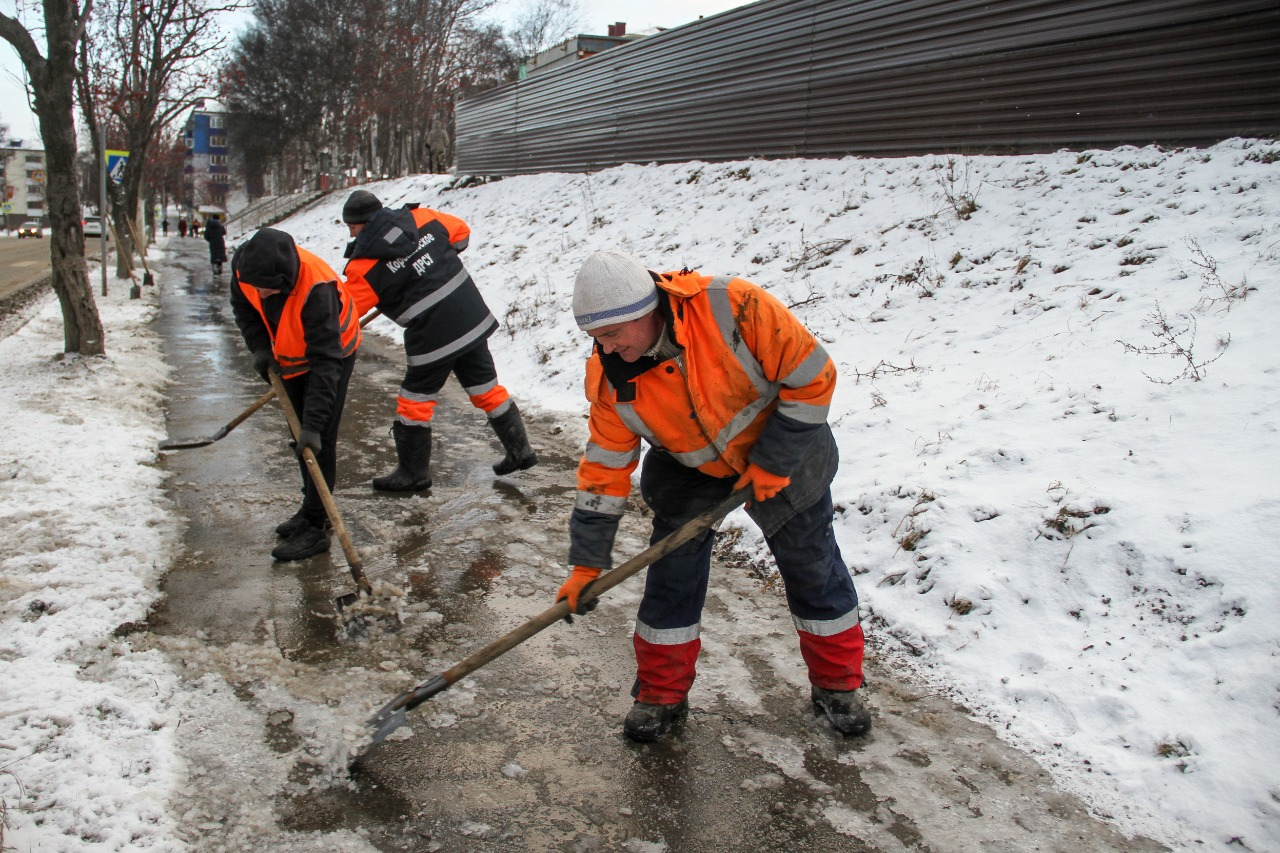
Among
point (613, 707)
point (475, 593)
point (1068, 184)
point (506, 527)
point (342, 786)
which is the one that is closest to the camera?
point (342, 786)

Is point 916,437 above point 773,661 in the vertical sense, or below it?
above

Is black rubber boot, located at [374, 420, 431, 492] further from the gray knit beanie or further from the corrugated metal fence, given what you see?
the corrugated metal fence

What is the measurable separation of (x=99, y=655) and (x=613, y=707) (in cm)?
180

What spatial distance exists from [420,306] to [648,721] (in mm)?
2864

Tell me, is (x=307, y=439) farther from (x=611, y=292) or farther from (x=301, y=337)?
(x=611, y=292)

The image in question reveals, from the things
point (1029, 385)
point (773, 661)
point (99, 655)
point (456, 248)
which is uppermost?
point (456, 248)

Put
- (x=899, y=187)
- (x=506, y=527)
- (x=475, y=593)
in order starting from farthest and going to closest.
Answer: (x=899, y=187), (x=506, y=527), (x=475, y=593)

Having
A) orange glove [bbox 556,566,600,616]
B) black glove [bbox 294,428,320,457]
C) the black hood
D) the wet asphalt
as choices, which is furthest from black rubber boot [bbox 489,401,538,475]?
orange glove [bbox 556,566,600,616]

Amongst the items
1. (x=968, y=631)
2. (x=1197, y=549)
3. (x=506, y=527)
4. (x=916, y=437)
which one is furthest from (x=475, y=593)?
(x=1197, y=549)

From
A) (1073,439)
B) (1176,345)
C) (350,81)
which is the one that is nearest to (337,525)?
(1073,439)

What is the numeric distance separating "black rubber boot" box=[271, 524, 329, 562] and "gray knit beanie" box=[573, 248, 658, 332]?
235 centimetres

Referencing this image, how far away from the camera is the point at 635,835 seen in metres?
2.30

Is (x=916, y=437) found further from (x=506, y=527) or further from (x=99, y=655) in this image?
(x=99, y=655)

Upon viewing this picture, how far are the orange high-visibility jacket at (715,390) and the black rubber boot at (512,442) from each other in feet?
8.54
